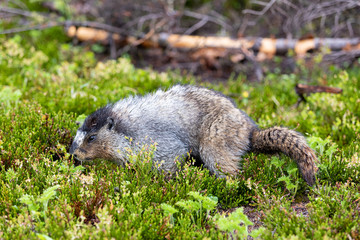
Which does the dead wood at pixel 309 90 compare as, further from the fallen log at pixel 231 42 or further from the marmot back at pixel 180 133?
the marmot back at pixel 180 133

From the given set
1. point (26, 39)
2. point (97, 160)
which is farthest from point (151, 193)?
point (26, 39)

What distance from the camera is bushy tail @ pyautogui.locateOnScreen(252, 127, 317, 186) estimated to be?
5012 mm

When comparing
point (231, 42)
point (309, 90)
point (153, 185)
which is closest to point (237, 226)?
point (153, 185)

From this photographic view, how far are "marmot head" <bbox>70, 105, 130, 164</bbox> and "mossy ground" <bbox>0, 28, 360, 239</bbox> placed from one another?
0.65 feet

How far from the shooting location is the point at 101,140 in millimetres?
5832

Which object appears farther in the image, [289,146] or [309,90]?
[309,90]

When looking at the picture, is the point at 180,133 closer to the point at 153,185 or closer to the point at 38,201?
the point at 153,185

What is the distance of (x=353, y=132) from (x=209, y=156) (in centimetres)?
279

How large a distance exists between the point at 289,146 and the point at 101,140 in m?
2.74

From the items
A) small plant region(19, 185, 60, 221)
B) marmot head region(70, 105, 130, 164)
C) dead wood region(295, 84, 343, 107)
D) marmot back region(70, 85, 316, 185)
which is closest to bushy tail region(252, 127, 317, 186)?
marmot back region(70, 85, 316, 185)

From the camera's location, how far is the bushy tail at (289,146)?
5012mm

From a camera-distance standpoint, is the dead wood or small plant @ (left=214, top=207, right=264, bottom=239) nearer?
small plant @ (left=214, top=207, right=264, bottom=239)

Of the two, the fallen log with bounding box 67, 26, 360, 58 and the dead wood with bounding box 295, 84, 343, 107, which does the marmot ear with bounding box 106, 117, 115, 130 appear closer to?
the dead wood with bounding box 295, 84, 343, 107

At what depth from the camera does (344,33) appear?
38.7 feet
